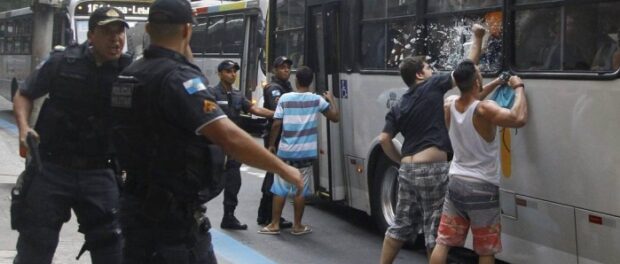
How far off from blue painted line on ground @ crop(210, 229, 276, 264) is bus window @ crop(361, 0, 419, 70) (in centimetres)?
203

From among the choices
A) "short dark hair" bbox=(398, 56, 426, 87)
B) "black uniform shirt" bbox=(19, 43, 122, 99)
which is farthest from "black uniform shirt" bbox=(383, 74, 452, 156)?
"black uniform shirt" bbox=(19, 43, 122, 99)

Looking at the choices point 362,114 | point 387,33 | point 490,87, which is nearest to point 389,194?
point 362,114

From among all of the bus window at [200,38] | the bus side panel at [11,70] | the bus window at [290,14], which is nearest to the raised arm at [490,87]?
the bus window at [290,14]

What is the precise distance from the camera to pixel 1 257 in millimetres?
7254

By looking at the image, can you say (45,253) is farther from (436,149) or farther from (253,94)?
(253,94)

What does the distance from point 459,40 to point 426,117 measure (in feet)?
3.06

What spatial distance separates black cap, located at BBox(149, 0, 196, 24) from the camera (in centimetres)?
372

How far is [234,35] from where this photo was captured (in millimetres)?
19375

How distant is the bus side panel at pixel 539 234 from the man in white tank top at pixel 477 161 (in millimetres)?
331

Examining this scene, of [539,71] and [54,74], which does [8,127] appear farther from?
[539,71]

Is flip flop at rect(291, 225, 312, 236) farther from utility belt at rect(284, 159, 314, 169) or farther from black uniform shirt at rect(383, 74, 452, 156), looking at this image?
black uniform shirt at rect(383, 74, 452, 156)

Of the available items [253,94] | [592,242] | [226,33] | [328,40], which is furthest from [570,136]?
[226,33]

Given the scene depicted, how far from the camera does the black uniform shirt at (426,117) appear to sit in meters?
6.45

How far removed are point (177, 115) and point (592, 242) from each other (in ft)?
10.1
